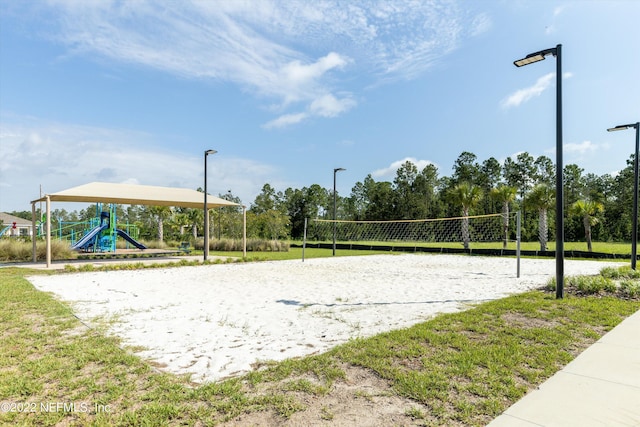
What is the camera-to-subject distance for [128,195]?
1588 cm

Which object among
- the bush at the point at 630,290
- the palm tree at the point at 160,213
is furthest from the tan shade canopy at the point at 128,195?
the bush at the point at 630,290

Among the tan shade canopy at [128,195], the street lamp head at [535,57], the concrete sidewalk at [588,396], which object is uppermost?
the street lamp head at [535,57]

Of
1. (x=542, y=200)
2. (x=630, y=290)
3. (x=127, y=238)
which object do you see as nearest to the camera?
(x=630, y=290)

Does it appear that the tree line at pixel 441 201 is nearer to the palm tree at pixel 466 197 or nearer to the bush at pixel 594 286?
the palm tree at pixel 466 197

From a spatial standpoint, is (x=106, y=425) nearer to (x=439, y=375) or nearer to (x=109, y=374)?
(x=109, y=374)

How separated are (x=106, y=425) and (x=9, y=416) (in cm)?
84

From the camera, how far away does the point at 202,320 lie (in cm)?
557

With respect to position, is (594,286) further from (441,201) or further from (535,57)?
(441,201)

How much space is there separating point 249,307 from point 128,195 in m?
12.2

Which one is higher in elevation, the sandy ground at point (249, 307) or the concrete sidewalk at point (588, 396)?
the concrete sidewalk at point (588, 396)

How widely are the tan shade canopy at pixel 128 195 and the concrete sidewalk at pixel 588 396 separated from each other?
16.2 metres

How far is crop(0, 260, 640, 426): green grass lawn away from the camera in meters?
2.66

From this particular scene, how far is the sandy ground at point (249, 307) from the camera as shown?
13.8ft

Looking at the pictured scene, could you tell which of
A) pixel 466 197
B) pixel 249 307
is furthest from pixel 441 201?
pixel 249 307
